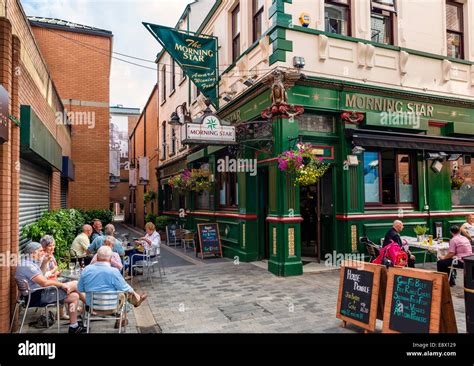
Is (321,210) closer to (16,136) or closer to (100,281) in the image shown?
(100,281)

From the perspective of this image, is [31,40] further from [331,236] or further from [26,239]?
[331,236]

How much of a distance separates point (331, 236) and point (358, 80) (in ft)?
14.8

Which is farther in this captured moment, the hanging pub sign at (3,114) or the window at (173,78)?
the window at (173,78)

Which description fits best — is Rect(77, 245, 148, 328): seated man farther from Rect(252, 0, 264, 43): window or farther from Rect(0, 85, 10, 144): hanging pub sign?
Rect(252, 0, 264, 43): window

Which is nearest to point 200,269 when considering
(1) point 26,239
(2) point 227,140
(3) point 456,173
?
(2) point 227,140

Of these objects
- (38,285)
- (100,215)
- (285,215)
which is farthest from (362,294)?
(100,215)

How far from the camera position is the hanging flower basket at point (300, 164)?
26.8 feet

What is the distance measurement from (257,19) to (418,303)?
897 centimetres

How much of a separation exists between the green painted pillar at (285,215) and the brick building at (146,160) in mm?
14587

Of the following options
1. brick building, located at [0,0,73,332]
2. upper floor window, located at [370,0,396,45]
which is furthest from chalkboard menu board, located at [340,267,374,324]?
upper floor window, located at [370,0,396,45]

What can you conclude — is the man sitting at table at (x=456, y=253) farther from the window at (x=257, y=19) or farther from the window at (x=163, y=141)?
the window at (x=163, y=141)

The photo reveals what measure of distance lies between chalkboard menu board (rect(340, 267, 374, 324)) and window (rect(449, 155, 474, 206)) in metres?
8.10

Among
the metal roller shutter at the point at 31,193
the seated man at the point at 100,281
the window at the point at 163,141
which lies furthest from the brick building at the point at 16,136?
the window at the point at 163,141

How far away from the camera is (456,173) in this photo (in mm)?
11328
